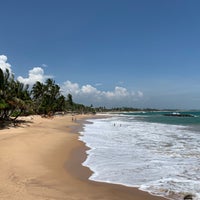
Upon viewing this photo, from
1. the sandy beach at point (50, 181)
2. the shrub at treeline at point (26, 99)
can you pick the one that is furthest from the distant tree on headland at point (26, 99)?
the sandy beach at point (50, 181)

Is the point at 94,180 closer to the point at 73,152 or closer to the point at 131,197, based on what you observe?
the point at 131,197

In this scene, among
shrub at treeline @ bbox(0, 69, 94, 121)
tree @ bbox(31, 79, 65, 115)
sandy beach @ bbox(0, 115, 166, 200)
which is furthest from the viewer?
tree @ bbox(31, 79, 65, 115)

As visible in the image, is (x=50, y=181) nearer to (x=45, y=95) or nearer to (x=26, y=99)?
(x=26, y=99)

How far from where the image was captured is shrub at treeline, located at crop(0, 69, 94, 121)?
32562 millimetres

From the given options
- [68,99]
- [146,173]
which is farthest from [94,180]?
[68,99]

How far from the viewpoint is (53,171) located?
10.9 meters

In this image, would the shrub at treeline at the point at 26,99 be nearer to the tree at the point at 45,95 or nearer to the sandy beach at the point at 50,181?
the tree at the point at 45,95

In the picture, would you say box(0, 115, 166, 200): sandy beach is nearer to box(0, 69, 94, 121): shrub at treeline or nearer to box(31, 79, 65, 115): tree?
box(0, 69, 94, 121): shrub at treeline

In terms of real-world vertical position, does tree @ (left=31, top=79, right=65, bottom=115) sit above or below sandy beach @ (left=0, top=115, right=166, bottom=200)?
above

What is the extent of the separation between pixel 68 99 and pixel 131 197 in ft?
374

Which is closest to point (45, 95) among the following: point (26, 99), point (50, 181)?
point (26, 99)

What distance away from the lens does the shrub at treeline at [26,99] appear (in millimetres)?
32562

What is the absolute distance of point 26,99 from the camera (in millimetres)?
40844

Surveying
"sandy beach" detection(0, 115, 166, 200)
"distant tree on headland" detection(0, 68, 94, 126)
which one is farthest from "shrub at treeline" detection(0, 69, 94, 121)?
"sandy beach" detection(0, 115, 166, 200)
